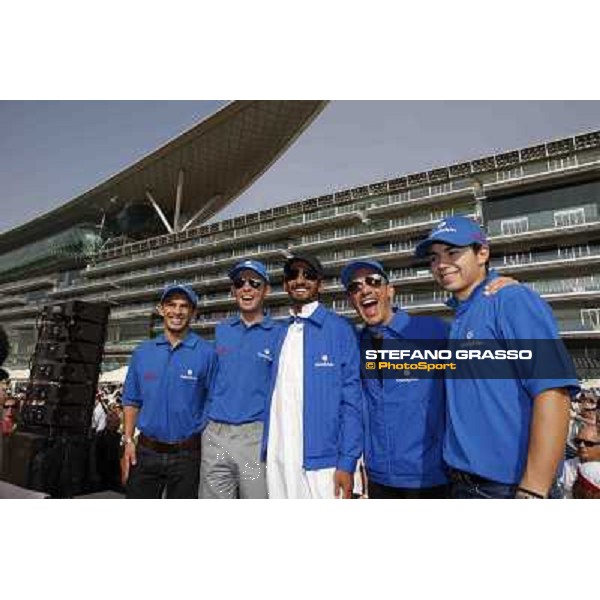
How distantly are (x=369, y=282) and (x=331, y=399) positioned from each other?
1.88 ft

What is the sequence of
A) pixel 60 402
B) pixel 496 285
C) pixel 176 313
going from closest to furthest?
pixel 496 285 → pixel 176 313 → pixel 60 402

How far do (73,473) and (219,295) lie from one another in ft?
8.45

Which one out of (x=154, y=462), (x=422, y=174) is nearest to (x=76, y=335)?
(x=154, y=462)

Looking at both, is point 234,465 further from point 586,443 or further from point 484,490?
point 586,443

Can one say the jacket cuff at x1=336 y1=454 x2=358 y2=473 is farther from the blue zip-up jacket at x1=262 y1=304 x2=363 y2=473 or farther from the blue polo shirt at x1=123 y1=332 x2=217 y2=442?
the blue polo shirt at x1=123 y1=332 x2=217 y2=442

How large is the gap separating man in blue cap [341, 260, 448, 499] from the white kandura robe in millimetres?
241

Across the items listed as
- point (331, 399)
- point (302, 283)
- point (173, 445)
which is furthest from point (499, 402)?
point (173, 445)

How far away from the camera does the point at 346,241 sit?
3.39 m

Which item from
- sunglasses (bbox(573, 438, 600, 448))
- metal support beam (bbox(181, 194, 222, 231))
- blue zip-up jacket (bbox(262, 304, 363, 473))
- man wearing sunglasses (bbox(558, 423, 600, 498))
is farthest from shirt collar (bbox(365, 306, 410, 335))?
metal support beam (bbox(181, 194, 222, 231))

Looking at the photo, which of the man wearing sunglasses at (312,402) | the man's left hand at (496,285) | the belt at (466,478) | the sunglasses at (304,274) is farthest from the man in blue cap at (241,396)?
the man's left hand at (496,285)

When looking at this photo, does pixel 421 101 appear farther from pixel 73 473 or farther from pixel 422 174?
pixel 73 473

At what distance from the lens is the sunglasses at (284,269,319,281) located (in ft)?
7.45

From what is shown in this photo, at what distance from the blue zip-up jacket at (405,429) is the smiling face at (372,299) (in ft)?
0.76

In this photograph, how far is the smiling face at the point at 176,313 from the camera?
8.49 feet
